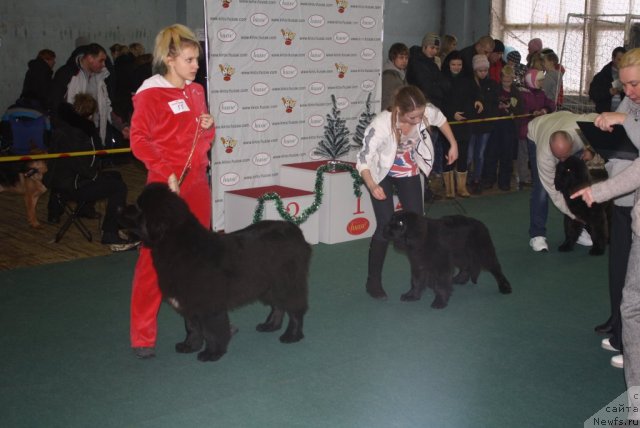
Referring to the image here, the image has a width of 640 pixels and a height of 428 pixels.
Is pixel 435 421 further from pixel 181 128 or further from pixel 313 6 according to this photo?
pixel 313 6

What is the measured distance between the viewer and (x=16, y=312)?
521cm

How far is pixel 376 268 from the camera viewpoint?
561cm

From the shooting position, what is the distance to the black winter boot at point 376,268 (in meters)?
5.58

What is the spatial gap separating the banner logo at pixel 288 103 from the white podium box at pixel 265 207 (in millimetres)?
1041

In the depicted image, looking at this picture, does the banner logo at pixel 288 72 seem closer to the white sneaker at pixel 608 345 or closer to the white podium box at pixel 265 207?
the white podium box at pixel 265 207

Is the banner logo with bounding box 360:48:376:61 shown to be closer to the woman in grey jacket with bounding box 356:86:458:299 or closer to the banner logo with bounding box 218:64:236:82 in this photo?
the banner logo with bounding box 218:64:236:82

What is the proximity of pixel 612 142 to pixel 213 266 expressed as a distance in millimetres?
2333

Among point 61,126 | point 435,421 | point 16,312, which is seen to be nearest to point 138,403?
point 435,421

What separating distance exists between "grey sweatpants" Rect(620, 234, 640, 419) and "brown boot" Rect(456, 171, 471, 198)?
6459 mm

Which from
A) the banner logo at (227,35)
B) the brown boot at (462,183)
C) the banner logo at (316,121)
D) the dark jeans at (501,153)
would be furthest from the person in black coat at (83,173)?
the dark jeans at (501,153)

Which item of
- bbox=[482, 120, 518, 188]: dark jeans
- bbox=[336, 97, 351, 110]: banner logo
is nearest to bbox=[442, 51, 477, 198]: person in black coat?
bbox=[482, 120, 518, 188]: dark jeans

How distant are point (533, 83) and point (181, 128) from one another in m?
8.29

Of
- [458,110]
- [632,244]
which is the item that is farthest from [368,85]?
[632,244]

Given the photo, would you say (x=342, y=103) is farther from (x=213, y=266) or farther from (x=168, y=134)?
(x=213, y=266)
